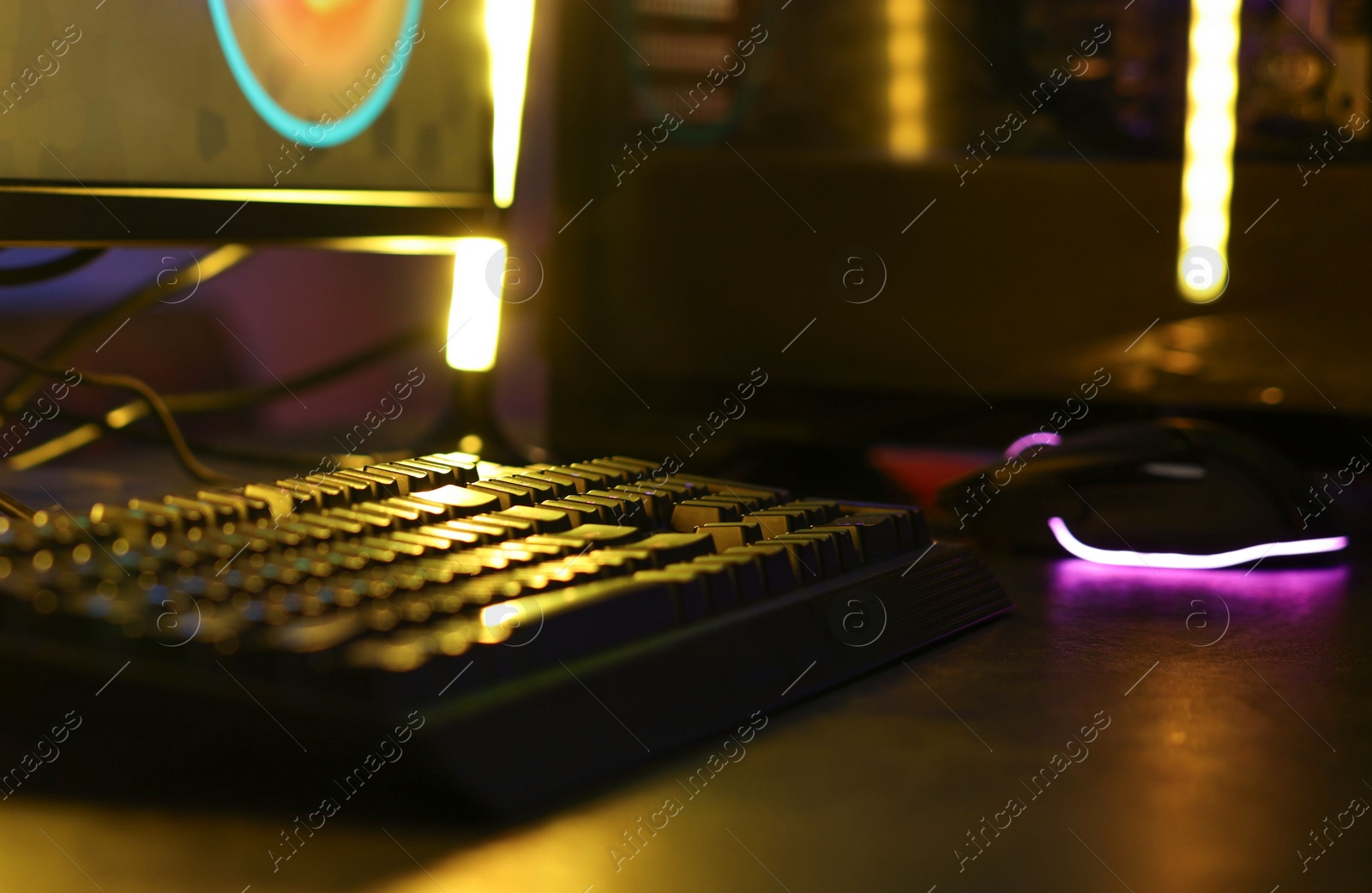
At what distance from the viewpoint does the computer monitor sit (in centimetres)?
60

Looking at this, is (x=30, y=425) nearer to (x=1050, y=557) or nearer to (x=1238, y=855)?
(x=1050, y=557)

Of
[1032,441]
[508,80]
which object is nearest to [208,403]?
[508,80]

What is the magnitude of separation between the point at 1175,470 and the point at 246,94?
581 mm

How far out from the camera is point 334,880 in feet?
1.02

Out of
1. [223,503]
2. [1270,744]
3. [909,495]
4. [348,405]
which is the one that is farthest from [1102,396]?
[348,405]

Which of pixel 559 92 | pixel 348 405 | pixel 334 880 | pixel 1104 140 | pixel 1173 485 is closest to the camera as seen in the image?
pixel 334 880

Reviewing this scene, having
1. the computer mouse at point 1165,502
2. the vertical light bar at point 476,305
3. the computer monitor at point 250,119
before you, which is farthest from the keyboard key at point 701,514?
the vertical light bar at point 476,305

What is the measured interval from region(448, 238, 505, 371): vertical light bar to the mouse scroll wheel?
50 centimetres

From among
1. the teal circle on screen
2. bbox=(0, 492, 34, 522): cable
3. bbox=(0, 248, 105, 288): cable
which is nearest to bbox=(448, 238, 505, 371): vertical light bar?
the teal circle on screen

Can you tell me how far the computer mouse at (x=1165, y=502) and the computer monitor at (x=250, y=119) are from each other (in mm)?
450

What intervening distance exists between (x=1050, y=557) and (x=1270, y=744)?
11.1 inches

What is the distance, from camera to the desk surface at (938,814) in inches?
12.4

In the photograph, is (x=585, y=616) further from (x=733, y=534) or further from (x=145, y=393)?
(x=145, y=393)

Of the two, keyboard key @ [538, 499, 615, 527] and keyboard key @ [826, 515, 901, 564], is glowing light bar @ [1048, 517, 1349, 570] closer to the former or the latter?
keyboard key @ [826, 515, 901, 564]
